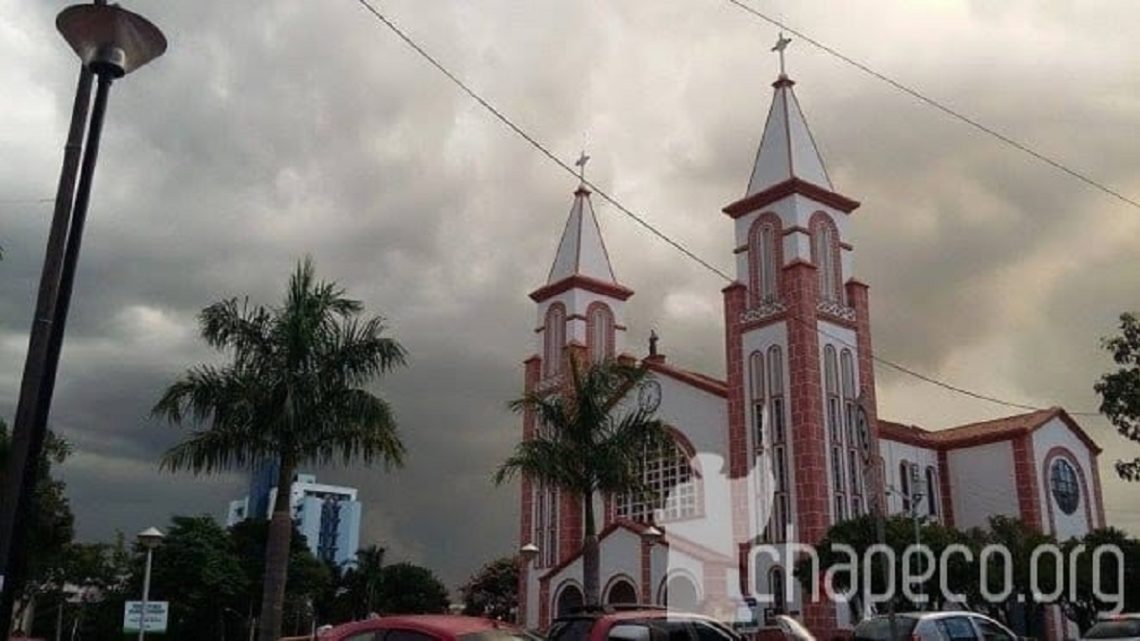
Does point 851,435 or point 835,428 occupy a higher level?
point 835,428

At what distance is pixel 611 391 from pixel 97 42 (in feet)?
50.2

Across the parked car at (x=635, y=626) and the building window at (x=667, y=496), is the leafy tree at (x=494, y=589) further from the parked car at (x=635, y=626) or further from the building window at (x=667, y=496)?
the parked car at (x=635, y=626)

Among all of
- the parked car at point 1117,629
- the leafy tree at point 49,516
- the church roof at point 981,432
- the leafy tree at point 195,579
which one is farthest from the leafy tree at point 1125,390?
the leafy tree at point 195,579

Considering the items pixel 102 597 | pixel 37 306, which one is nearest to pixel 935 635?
pixel 37 306

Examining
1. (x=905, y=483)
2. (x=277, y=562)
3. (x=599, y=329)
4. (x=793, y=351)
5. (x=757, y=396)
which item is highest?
(x=599, y=329)

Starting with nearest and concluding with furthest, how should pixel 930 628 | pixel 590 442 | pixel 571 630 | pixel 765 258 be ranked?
pixel 571 630 < pixel 930 628 < pixel 590 442 < pixel 765 258

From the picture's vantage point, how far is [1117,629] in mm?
15562

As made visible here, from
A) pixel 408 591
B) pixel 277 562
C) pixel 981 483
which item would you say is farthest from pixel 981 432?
pixel 408 591

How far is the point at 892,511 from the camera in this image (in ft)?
120

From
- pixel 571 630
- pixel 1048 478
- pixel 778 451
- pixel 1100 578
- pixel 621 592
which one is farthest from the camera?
pixel 1048 478

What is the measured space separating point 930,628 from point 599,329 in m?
32.3

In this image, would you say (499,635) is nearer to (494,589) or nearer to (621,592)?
(621,592)

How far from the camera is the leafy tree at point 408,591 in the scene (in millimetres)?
72250

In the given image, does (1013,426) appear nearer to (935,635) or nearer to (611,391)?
(611,391)
